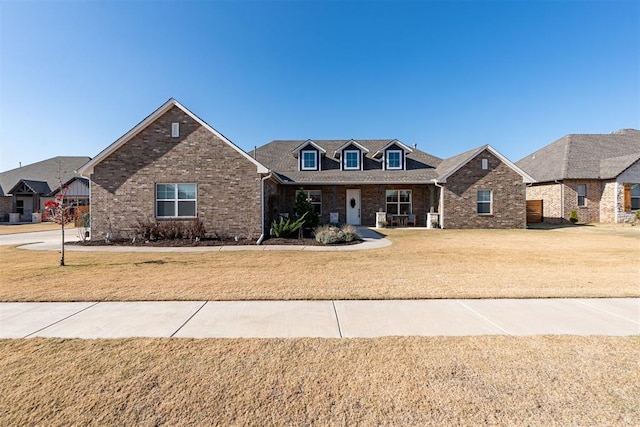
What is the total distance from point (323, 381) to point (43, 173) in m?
43.6

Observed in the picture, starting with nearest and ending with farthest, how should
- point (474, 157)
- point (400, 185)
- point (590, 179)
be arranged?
point (474, 157)
point (400, 185)
point (590, 179)

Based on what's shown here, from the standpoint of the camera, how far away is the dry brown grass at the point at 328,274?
228 inches

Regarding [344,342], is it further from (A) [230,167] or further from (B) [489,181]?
(B) [489,181]

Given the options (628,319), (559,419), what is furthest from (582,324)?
(559,419)

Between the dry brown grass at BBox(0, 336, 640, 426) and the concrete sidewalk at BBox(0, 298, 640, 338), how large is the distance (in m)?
0.30

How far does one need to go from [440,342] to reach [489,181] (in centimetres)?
1853

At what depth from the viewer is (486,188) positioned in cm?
1916

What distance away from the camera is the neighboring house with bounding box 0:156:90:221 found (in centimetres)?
2778

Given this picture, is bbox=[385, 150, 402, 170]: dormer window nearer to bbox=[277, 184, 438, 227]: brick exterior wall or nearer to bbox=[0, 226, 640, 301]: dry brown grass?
bbox=[277, 184, 438, 227]: brick exterior wall

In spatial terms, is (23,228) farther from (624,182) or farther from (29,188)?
(624,182)

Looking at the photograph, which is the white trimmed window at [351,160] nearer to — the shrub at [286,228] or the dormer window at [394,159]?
the dormer window at [394,159]

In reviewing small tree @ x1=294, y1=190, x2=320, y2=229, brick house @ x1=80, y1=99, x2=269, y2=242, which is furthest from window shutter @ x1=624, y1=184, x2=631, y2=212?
brick house @ x1=80, y1=99, x2=269, y2=242

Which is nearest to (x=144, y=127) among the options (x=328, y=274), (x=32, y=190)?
(x=328, y=274)

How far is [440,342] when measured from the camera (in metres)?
3.77
